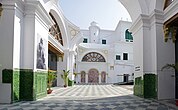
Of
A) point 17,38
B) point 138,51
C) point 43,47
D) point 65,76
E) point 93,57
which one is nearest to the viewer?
point 17,38

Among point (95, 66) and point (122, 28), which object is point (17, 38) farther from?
point (122, 28)

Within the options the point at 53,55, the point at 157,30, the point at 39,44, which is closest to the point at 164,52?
the point at 157,30

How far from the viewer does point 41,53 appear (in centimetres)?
882

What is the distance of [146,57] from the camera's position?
29.3ft

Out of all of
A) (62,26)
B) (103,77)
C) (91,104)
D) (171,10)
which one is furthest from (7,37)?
(103,77)

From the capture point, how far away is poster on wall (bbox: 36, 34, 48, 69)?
836 cm

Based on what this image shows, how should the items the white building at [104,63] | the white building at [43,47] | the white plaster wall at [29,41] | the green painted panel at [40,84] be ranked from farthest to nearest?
1. the white building at [104,63]
2. the green painted panel at [40,84]
3. the white plaster wall at [29,41]
4. the white building at [43,47]

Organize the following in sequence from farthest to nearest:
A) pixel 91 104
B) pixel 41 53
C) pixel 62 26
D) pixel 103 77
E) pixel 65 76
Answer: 1. pixel 103 77
2. pixel 65 76
3. pixel 62 26
4. pixel 41 53
5. pixel 91 104

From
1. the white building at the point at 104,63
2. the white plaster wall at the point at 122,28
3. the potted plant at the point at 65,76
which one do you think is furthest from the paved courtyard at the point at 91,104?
the white plaster wall at the point at 122,28

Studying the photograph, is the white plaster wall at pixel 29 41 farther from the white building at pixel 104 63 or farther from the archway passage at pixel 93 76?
the archway passage at pixel 93 76

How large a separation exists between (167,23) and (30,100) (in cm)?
636

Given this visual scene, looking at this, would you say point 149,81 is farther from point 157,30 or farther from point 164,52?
point 157,30

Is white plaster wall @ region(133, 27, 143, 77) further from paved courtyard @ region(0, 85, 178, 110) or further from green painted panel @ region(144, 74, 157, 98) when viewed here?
paved courtyard @ region(0, 85, 178, 110)

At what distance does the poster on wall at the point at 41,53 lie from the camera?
27.4 feet
